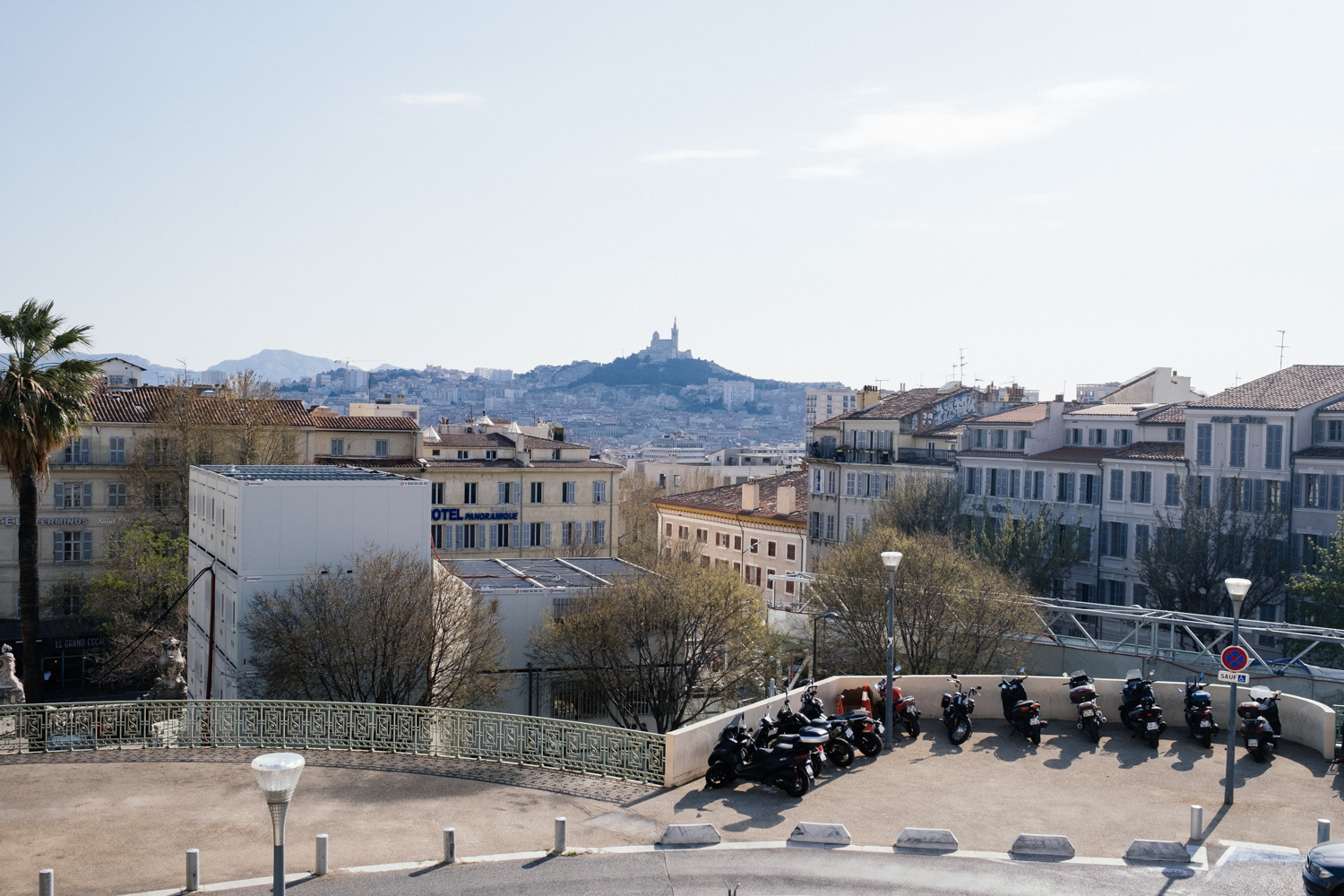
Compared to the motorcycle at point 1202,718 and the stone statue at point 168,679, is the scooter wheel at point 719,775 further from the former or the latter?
the stone statue at point 168,679

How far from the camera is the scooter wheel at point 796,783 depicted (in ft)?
63.9

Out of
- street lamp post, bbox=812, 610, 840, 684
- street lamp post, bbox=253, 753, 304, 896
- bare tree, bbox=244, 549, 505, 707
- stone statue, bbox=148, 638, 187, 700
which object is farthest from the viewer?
street lamp post, bbox=812, 610, 840, 684

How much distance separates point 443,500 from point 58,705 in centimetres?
5021

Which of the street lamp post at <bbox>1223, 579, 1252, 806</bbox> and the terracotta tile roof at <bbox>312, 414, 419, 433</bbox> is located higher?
the terracotta tile roof at <bbox>312, 414, 419, 433</bbox>

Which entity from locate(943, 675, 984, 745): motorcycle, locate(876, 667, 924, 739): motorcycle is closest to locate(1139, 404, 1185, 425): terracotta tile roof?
locate(943, 675, 984, 745): motorcycle

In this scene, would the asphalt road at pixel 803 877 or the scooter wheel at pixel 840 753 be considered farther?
the scooter wheel at pixel 840 753

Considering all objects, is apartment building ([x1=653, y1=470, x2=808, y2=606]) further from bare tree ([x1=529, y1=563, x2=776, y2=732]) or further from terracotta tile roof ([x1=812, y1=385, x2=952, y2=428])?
bare tree ([x1=529, y1=563, x2=776, y2=732])

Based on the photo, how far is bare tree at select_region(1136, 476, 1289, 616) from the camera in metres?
48.3

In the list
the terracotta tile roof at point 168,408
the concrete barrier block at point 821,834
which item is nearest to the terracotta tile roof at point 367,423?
the terracotta tile roof at point 168,408

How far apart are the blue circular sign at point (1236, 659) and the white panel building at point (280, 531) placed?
24.4 m

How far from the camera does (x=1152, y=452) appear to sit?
5550cm

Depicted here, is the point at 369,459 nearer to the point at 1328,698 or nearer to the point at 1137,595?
the point at 1137,595

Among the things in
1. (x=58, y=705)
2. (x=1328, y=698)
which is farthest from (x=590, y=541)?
(x=58, y=705)

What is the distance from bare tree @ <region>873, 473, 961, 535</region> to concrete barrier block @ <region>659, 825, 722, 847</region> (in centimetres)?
4286
